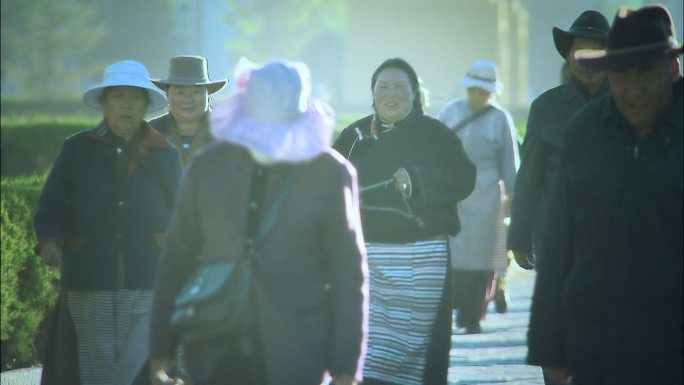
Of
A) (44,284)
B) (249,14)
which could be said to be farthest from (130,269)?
(249,14)

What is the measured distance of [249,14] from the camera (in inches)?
4045

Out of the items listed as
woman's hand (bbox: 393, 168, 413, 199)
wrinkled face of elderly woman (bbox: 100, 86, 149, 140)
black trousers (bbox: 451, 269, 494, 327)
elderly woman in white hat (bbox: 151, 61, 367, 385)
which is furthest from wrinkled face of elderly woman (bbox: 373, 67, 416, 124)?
black trousers (bbox: 451, 269, 494, 327)

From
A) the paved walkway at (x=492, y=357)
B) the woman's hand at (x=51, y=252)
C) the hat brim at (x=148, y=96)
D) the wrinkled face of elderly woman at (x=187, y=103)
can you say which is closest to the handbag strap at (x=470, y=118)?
the paved walkway at (x=492, y=357)

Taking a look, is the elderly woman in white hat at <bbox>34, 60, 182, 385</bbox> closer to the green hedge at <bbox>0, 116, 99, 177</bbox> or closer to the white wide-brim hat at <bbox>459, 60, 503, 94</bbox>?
the white wide-brim hat at <bbox>459, 60, 503, 94</bbox>

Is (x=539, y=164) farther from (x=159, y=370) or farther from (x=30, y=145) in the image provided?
(x=30, y=145)

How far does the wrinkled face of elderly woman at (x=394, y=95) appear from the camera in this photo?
8.25 meters

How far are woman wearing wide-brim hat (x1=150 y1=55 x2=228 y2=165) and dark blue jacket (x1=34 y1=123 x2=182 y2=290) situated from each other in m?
0.81

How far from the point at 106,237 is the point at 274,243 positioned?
7.51ft

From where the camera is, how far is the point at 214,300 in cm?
505

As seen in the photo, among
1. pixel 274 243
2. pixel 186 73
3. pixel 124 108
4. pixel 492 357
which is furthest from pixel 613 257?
pixel 492 357

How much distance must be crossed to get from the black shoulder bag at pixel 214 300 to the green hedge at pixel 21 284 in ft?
15.6

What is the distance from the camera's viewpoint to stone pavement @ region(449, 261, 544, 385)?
9.77 metres

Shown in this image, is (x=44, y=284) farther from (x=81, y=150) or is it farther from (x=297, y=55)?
(x=297, y=55)

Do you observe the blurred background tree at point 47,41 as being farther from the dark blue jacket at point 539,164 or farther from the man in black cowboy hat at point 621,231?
the man in black cowboy hat at point 621,231
